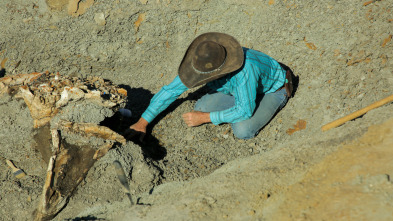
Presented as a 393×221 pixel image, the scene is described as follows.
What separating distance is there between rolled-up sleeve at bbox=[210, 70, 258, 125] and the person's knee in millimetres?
139

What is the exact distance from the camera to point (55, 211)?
2570mm

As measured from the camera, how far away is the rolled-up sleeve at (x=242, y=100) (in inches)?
112

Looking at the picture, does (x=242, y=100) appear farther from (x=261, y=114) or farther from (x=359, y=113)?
(x=359, y=113)

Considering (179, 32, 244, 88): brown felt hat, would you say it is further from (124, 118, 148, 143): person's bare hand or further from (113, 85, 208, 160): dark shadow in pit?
(113, 85, 208, 160): dark shadow in pit

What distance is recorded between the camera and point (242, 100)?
295 centimetres

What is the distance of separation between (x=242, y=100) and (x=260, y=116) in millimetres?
452

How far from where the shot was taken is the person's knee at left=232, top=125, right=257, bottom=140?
3293 mm

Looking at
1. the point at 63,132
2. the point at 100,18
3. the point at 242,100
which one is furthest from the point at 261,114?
the point at 100,18

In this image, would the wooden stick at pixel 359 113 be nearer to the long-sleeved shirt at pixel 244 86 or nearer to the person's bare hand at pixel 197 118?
the long-sleeved shirt at pixel 244 86

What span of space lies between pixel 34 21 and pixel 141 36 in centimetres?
131

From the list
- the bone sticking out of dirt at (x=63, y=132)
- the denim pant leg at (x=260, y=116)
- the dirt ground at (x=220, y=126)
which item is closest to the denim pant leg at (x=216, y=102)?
the dirt ground at (x=220, y=126)

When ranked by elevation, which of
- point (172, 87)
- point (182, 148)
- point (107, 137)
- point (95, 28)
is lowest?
point (182, 148)

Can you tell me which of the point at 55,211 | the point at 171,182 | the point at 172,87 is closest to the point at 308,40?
the point at 172,87

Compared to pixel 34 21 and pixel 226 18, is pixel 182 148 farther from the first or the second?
pixel 34 21
